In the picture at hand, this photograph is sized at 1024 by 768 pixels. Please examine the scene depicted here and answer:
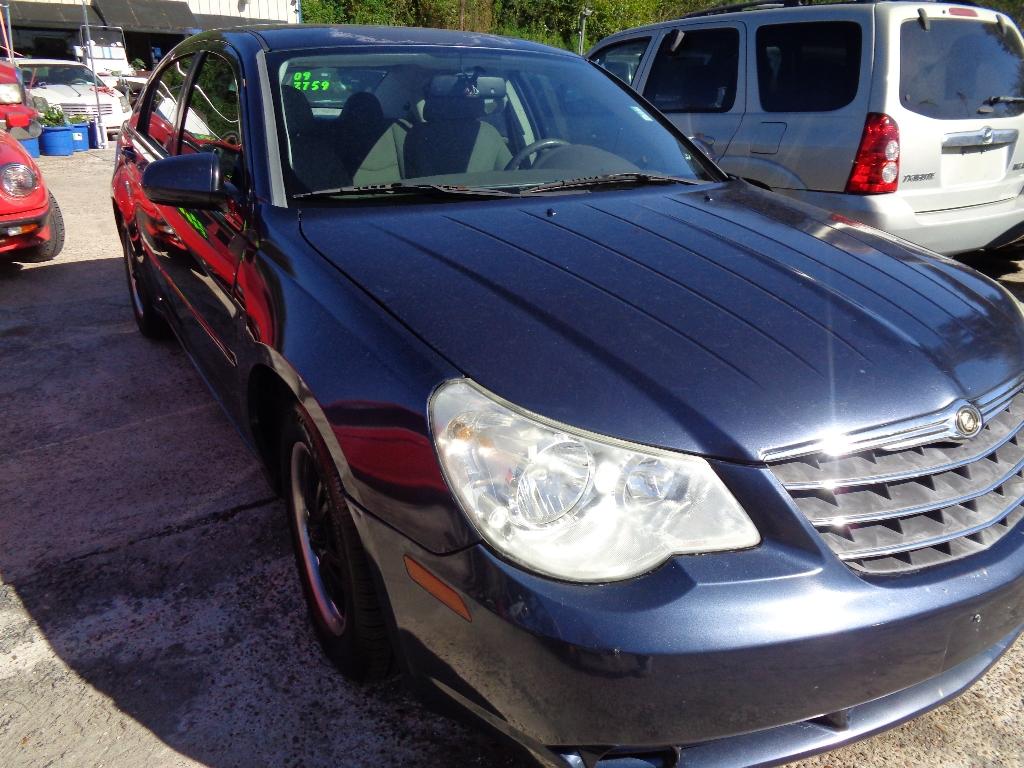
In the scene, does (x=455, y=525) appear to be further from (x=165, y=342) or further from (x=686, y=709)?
(x=165, y=342)

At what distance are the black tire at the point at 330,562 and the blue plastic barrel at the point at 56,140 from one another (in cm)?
1331

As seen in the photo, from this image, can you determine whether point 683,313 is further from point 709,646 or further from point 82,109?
point 82,109

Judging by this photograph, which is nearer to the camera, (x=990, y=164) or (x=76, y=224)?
(x=990, y=164)

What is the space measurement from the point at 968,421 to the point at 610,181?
144 centimetres

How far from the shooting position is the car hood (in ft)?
5.21

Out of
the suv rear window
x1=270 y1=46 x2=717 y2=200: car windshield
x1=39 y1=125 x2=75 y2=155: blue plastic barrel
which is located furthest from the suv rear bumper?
x1=39 y1=125 x2=75 y2=155: blue plastic barrel

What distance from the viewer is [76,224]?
27.4 feet

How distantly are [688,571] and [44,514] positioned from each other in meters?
2.54

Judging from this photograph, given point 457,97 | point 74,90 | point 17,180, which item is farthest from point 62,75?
point 457,97

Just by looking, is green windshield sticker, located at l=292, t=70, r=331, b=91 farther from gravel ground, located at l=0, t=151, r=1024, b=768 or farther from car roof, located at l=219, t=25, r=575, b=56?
gravel ground, located at l=0, t=151, r=1024, b=768

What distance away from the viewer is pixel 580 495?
1.51 m

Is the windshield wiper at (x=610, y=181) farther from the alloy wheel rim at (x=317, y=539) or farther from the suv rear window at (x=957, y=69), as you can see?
the suv rear window at (x=957, y=69)

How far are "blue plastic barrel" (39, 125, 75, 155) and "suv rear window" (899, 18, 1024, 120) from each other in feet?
42.1

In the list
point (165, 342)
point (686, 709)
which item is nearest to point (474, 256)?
point (686, 709)
